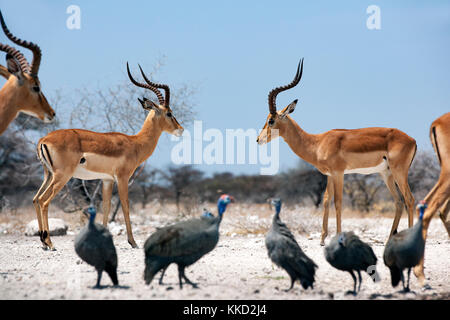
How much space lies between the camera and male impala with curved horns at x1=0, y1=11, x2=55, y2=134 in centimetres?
679

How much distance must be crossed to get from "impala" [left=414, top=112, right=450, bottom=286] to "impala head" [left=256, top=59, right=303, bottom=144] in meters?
3.79

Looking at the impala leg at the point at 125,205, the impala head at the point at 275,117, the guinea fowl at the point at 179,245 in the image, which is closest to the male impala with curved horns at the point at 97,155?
the impala leg at the point at 125,205

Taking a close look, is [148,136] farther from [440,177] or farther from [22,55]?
[440,177]

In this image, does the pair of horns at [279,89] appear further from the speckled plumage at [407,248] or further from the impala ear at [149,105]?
the speckled plumage at [407,248]

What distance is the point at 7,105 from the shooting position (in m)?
6.77

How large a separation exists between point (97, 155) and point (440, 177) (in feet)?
19.4

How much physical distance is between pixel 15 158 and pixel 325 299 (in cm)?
2559

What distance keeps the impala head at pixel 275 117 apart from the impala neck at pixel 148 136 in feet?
6.88

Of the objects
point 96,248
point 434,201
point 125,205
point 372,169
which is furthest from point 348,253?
point 125,205

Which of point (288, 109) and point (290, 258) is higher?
point (288, 109)

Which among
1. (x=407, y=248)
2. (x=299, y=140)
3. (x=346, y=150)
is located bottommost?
(x=407, y=248)

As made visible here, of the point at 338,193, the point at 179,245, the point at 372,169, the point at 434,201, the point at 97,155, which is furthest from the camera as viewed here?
the point at 372,169

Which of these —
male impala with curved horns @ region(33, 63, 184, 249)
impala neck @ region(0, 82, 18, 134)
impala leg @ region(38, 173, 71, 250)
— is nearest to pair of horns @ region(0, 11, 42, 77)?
impala neck @ region(0, 82, 18, 134)

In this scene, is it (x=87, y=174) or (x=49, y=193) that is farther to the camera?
(x=87, y=174)
